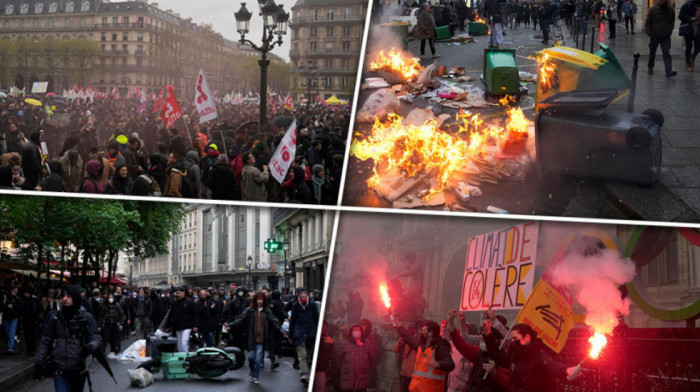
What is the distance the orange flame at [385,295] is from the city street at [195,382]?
1272 millimetres

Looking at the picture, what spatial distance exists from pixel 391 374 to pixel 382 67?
5121mm

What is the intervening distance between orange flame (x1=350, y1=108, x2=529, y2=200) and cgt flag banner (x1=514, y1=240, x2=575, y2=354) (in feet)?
5.61

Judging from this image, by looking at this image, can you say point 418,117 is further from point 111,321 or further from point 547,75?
point 111,321

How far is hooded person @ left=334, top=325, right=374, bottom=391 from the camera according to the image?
7051mm

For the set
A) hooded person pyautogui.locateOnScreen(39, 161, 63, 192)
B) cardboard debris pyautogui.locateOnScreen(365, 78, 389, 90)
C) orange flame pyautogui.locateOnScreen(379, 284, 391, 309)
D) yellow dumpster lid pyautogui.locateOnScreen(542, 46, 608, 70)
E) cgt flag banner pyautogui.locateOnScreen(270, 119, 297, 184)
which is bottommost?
orange flame pyautogui.locateOnScreen(379, 284, 391, 309)

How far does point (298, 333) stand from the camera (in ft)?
24.6

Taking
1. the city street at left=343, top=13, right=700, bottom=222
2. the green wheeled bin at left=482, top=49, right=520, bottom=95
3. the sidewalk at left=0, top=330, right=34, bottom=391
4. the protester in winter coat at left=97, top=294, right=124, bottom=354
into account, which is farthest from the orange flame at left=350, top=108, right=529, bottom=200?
the sidewalk at left=0, top=330, right=34, bottom=391

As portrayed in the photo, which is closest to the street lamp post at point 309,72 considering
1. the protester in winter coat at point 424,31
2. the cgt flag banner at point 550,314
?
the protester in winter coat at point 424,31

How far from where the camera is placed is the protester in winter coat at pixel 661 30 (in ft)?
34.9

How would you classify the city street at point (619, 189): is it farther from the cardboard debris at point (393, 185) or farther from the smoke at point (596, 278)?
the smoke at point (596, 278)

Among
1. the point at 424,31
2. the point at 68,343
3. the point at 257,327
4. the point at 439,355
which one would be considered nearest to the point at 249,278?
the point at 257,327

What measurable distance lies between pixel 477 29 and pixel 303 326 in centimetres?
842

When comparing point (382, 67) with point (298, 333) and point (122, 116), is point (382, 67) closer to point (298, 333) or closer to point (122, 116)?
point (298, 333)

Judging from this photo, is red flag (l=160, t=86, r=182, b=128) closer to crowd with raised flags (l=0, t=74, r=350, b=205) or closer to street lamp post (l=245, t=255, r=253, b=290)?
crowd with raised flags (l=0, t=74, r=350, b=205)
